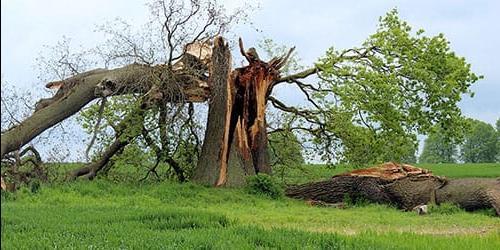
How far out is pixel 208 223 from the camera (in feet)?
30.3

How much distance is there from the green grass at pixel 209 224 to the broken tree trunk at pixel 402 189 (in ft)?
2.26

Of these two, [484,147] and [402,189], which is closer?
[402,189]

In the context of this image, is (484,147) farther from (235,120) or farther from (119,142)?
(119,142)

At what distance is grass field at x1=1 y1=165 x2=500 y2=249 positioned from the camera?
22.9 feet

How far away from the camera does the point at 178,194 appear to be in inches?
660

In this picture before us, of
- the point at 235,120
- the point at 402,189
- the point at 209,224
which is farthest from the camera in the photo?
the point at 235,120

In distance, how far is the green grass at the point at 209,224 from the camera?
7.02 meters

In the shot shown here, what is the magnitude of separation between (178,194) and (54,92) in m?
4.97

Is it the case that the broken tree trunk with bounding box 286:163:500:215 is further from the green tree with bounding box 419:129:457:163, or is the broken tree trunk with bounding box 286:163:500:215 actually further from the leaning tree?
the green tree with bounding box 419:129:457:163

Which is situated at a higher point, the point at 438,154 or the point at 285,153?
the point at 438,154

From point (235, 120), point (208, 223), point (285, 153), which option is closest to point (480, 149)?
point (285, 153)

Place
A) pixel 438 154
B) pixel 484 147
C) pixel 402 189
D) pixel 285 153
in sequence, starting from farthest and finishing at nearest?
pixel 438 154
pixel 484 147
pixel 285 153
pixel 402 189

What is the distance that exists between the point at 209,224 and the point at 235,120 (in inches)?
442

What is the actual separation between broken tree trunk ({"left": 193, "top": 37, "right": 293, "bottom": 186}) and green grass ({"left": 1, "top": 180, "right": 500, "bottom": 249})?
5.07 feet
